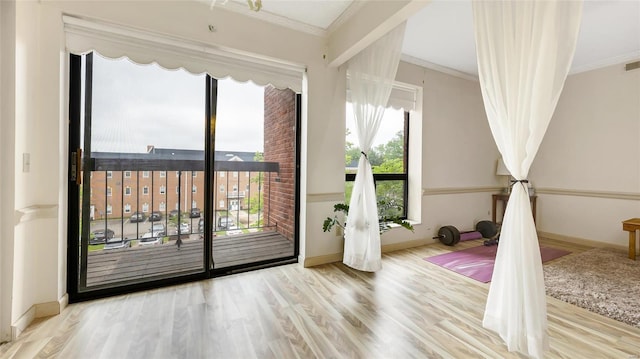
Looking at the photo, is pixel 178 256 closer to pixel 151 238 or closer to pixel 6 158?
pixel 151 238

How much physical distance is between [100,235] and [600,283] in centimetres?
459

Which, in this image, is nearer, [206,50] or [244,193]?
[206,50]

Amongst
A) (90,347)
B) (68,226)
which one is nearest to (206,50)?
(68,226)

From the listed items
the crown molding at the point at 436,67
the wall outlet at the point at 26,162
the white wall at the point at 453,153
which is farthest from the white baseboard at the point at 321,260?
the crown molding at the point at 436,67

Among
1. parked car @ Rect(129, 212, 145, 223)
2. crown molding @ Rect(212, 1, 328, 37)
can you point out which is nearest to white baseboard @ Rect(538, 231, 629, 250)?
crown molding @ Rect(212, 1, 328, 37)

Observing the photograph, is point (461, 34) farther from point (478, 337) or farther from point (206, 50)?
point (478, 337)

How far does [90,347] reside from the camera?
5.18 ft

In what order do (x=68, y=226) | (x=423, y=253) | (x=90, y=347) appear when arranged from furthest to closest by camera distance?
1. (x=423, y=253)
2. (x=68, y=226)
3. (x=90, y=347)

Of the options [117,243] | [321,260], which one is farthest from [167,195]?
[321,260]

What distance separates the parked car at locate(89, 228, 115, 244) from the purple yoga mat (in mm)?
3285

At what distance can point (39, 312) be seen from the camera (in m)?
1.89

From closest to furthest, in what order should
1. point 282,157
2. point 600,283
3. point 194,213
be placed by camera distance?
point 600,283 < point 194,213 < point 282,157

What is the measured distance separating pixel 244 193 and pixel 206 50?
143 centimetres

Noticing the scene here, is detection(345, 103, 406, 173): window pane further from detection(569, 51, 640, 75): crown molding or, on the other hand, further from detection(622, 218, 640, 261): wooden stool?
detection(569, 51, 640, 75): crown molding
